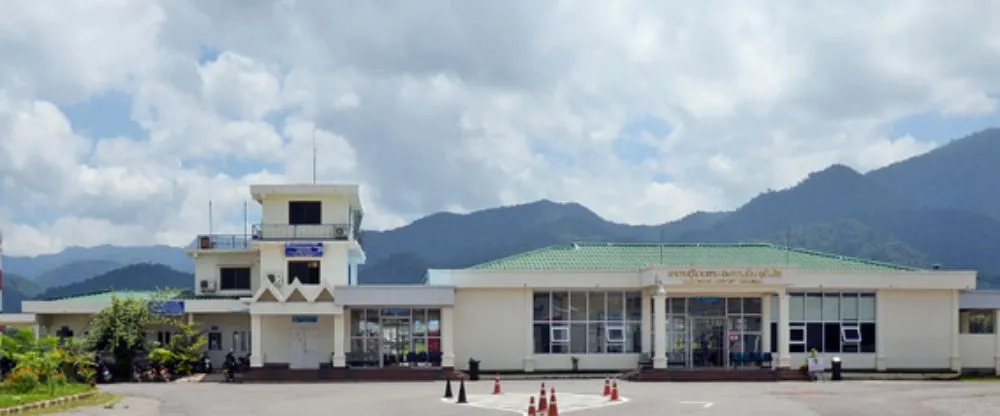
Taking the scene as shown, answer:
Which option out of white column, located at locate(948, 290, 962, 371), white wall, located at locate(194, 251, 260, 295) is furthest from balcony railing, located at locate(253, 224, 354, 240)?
white column, located at locate(948, 290, 962, 371)

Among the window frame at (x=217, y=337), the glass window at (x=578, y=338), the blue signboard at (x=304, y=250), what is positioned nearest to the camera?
the glass window at (x=578, y=338)

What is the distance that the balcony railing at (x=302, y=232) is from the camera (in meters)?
50.4

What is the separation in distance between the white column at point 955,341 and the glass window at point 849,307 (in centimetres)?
402

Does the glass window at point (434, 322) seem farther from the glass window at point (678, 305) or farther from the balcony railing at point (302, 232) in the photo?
the glass window at point (678, 305)

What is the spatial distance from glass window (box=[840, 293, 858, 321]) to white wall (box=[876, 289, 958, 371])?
965 millimetres

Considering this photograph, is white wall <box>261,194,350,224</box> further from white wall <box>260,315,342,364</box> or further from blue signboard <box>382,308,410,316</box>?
blue signboard <box>382,308,410,316</box>

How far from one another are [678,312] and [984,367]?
42.9ft

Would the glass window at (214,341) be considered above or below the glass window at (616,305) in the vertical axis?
below

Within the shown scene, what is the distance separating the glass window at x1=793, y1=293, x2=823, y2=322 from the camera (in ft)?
158

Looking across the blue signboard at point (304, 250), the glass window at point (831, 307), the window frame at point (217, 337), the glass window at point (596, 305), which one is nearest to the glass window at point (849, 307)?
the glass window at point (831, 307)

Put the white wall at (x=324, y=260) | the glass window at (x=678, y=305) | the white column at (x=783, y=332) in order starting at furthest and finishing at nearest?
the white wall at (x=324, y=260) < the glass window at (x=678, y=305) < the white column at (x=783, y=332)

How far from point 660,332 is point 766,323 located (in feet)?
15.4

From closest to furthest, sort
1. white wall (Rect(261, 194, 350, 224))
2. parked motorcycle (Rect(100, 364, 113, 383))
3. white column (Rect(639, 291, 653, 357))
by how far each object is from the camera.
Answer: parked motorcycle (Rect(100, 364, 113, 383))
white column (Rect(639, 291, 653, 357))
white wall (Rect(261, 194, 350, 224))

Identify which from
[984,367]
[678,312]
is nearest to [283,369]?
[678,312]
